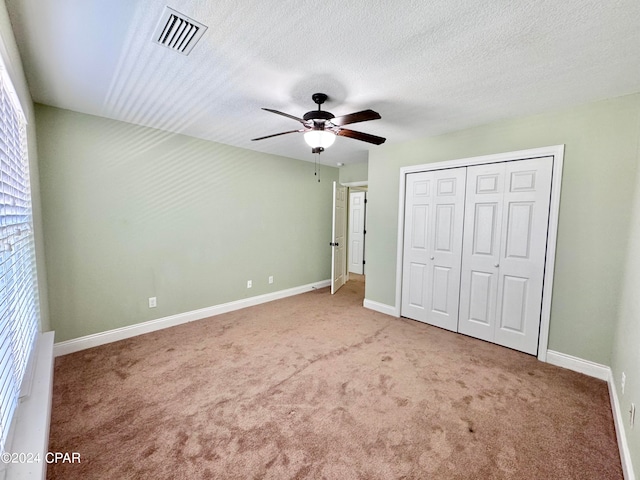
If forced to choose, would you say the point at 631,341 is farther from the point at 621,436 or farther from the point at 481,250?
the point at 481,250

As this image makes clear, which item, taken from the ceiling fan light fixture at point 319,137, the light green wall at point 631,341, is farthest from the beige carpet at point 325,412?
the ceiling fan light fixture at point 319,137

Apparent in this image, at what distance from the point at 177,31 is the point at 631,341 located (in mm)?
3278

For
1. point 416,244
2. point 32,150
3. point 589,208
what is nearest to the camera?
point 32,150

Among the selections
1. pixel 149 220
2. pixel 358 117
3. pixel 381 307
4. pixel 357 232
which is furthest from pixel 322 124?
pixel 357 232

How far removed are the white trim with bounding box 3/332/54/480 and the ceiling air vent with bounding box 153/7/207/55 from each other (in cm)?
212

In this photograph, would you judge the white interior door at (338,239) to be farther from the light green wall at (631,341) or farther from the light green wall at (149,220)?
the light green wall at (631,341)

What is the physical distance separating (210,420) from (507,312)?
2.94 meters

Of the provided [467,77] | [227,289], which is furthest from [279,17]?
[227,289]

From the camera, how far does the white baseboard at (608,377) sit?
1509mm

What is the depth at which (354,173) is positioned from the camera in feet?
17.3

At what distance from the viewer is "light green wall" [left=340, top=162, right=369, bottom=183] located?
5105 mm

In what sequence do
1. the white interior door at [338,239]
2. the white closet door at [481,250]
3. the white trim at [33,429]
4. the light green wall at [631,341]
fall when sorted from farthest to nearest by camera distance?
1. the white interior door at [338,239]
2. the white closet door at [481,250]
3. the light green wall at [631,341]
4. the white trim at [33,429]

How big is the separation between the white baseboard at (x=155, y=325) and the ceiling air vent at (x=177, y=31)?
9.39 feet

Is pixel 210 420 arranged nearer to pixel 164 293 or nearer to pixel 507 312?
pixel 164 293
